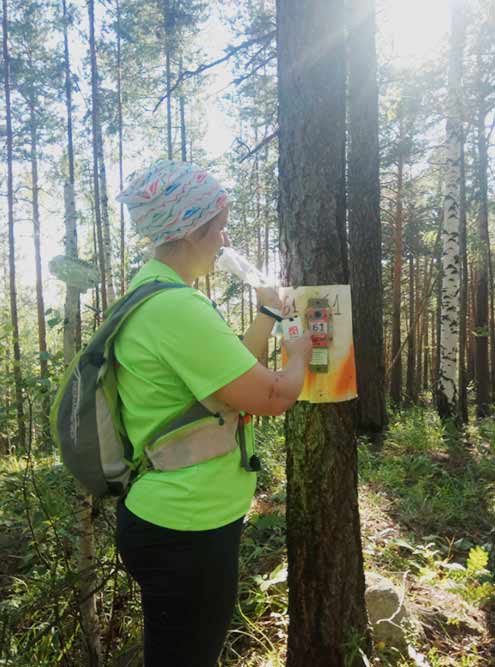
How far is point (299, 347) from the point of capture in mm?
1610

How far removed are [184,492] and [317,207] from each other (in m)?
1.20

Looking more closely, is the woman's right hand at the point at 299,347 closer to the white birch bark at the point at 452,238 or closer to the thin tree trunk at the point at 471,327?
the white birch bark at the point at 452,238

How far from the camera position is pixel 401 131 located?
13.8 metres

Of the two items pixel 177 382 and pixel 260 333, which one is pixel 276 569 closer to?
pixel 260 333

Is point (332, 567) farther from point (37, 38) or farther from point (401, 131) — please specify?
point (37, 38)

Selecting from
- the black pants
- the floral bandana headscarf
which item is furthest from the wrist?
the black pants

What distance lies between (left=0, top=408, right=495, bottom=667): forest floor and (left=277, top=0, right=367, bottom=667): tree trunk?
329mm

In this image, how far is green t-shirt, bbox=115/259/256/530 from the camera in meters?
1.29

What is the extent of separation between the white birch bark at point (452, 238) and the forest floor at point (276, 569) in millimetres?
3532

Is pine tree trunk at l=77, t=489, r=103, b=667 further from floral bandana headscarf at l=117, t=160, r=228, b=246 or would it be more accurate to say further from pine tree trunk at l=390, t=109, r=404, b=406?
pine tree trunk at l=390, t=109, r=404, b=406

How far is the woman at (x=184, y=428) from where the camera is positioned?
1308 millimetres

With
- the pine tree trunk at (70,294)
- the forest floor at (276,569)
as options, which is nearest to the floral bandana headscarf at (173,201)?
the pine tree trunk at (70,294)

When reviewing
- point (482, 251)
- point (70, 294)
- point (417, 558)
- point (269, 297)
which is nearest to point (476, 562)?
point (417, 558)

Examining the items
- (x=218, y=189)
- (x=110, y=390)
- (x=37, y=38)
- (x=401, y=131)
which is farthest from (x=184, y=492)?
(x=37, y=38)
